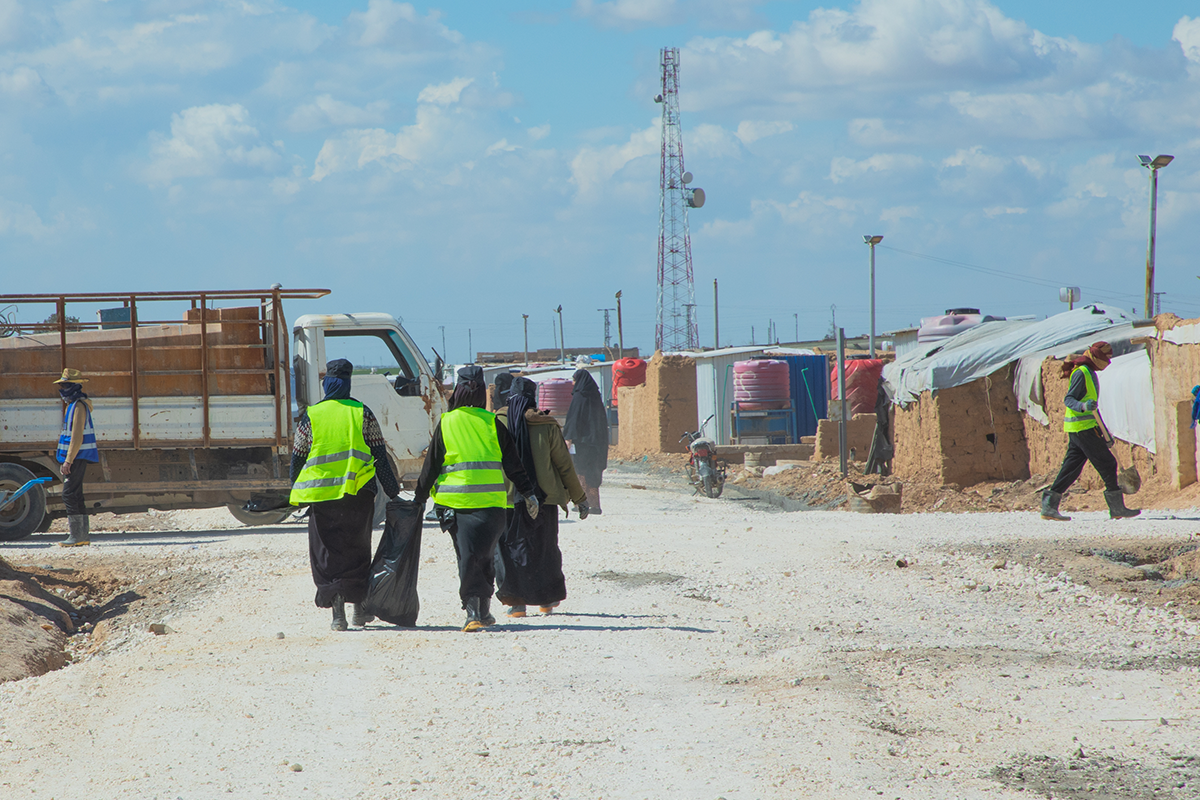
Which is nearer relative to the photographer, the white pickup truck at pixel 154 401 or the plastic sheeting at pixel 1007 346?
the white pickup truck at pixel 154 401

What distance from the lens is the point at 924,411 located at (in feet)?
60.3

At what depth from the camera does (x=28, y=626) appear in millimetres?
8094

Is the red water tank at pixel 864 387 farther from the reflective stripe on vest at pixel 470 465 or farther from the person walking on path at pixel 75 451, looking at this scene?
the reflective stripe on vest at pixel 470 465

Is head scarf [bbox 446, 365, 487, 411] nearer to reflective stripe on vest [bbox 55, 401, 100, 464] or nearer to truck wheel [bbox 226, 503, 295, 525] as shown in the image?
reflective stripe on vest [bbox 55, 401, 100, 464]

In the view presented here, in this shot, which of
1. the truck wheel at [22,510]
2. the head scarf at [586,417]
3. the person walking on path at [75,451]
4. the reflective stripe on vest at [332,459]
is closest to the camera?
the reflective stripe on vest at [332,459]

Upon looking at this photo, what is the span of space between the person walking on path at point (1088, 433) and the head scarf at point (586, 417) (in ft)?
17.2

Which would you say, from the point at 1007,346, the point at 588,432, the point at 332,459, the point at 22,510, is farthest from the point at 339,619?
the point at 1007,346

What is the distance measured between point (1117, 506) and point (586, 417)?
5.98m

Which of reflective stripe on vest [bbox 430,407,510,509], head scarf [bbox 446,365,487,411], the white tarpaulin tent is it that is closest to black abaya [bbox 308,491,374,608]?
reflective stripe on vest [bbox 430,407,510,509]

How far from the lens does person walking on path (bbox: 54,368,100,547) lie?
1152 cm

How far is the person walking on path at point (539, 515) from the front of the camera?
7.12m

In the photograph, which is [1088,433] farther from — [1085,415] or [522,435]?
[522,435]

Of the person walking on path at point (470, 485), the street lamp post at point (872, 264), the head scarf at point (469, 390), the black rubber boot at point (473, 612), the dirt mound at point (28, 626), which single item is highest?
the street lamp post at point (872, 264)

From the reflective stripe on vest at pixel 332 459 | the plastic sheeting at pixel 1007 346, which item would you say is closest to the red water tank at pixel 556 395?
the plastic sheeting at pixel 1007 346
